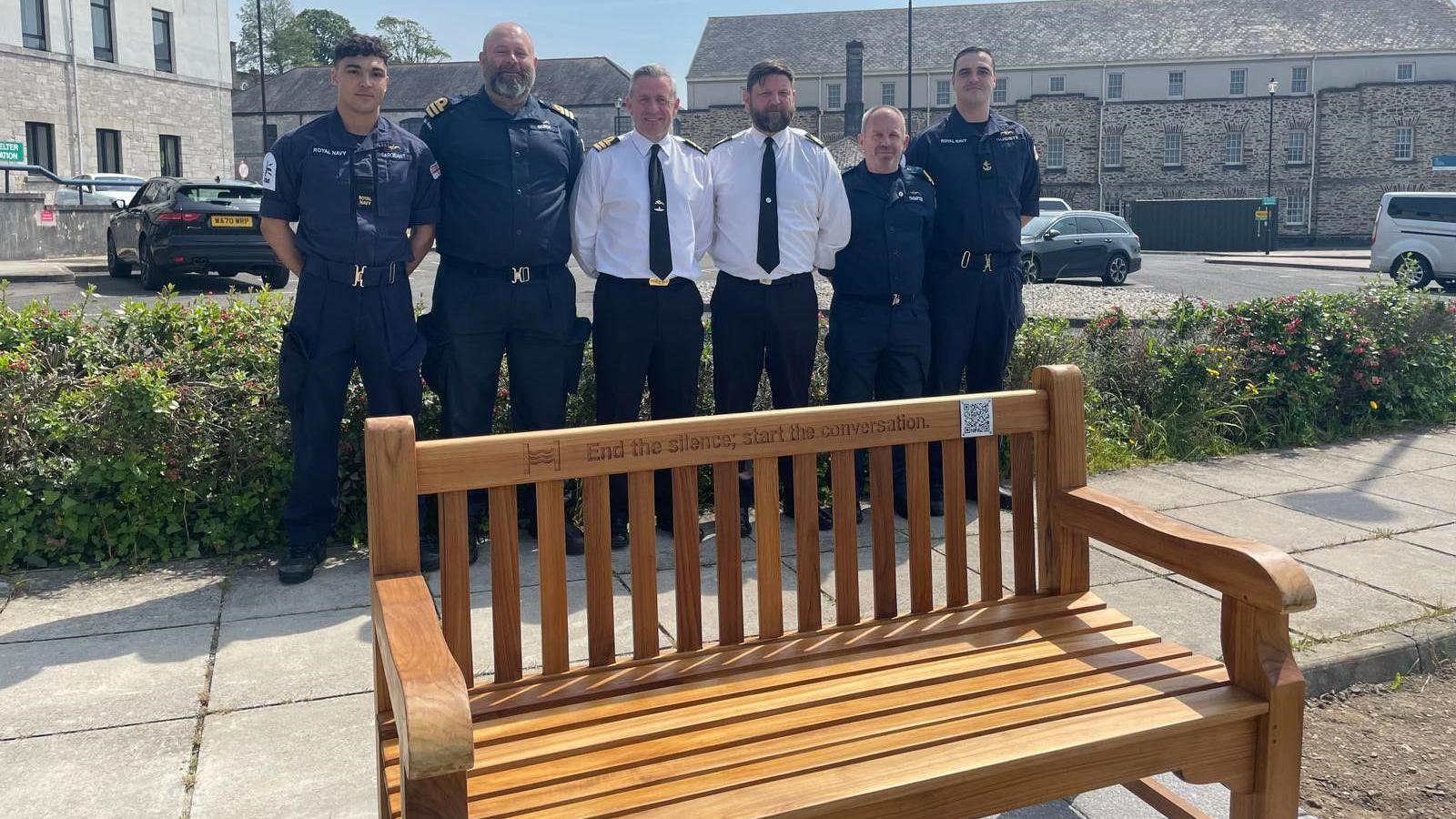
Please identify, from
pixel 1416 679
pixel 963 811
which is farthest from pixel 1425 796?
pixel 963 811

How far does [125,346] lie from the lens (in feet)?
17.8

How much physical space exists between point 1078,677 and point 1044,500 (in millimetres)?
585

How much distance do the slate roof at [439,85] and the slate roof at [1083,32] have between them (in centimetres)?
535

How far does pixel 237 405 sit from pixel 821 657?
3264mm

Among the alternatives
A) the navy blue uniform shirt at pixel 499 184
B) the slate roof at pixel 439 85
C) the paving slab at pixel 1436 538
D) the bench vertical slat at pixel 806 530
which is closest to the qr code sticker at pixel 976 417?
the bench vertical slat at pixel 806 530

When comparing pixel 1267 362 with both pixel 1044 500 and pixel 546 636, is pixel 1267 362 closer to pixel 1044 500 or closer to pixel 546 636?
pixel 1044 500

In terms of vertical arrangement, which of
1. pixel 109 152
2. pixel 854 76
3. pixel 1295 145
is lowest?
pixel 109 152

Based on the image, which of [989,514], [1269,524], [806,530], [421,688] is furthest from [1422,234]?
[421,688]

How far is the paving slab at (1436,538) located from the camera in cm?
514

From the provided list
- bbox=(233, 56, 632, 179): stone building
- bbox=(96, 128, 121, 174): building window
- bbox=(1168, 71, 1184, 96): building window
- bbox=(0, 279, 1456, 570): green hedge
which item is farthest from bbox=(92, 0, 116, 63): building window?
bbox=(1168, 71, 1184, 96): building window

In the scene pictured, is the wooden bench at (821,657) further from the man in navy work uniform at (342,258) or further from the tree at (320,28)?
the tree at (320,28)

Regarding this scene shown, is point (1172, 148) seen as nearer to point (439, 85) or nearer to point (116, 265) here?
point (439, 85)

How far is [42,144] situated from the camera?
3753 cm

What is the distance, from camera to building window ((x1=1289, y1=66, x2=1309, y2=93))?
57.8 m
